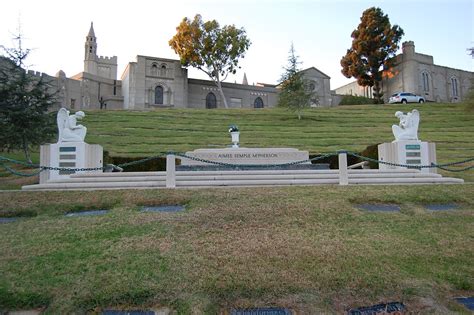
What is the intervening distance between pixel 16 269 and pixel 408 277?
5.19m

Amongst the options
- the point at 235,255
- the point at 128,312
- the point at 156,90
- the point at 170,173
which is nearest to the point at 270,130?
the point at 170,173

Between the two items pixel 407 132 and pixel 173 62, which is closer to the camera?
pixel 407 132

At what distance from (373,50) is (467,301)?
55.2 meters

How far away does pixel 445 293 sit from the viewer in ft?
14.6

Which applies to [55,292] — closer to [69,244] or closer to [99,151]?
[69,244]

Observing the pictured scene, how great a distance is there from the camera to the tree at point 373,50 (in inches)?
2105

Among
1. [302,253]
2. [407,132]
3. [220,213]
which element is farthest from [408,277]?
[407,132]

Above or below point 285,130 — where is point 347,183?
below

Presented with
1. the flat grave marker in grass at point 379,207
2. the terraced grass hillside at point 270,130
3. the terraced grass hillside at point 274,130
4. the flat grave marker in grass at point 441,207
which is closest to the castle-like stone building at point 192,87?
the terraced grass hillside at point 274,130

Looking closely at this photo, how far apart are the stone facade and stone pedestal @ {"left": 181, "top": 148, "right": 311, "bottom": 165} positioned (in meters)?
45.8

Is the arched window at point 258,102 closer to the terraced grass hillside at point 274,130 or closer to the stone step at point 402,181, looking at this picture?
the terraced grass hillside at point 274,130

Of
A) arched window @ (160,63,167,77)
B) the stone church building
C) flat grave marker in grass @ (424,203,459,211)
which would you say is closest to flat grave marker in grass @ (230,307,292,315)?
flat grave marker in grass @ (424,203,459,211)

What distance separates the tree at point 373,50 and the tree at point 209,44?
16293mm

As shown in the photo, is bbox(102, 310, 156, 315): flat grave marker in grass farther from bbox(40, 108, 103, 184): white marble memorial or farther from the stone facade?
the stone facade
